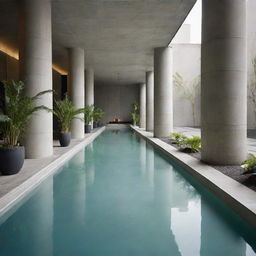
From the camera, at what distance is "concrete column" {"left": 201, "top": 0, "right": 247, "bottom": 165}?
594 centimetres

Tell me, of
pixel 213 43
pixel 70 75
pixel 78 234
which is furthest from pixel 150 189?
pixel 70 75

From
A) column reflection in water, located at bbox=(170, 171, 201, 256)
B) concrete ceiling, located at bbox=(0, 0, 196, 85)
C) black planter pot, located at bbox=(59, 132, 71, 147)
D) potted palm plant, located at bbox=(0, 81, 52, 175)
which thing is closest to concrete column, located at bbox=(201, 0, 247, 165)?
column reflection in water, located at bbox=(170, 171, 201, 256)

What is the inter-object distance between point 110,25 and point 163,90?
15.4 ft

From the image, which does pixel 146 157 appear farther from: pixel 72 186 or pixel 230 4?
pixel 230 4

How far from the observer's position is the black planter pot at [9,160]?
5.25 meters

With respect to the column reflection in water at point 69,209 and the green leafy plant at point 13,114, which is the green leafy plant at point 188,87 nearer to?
the column reflection in water at point 69,209

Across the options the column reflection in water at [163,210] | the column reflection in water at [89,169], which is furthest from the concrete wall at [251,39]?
the column reflection in water at [163,210]

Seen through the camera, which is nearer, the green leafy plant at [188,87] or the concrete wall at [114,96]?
the green leafy plant at [188,87]

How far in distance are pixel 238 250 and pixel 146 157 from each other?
604 centimetres

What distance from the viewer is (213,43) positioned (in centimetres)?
612

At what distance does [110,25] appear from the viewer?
10.7 m

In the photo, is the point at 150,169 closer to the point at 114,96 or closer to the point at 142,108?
the point at 142,108

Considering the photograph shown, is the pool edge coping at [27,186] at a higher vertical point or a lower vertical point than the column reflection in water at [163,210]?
higher

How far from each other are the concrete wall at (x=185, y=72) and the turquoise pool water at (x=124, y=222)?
60.8ft
